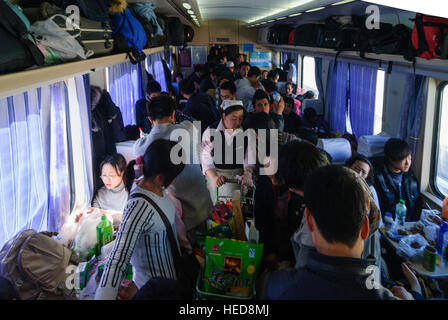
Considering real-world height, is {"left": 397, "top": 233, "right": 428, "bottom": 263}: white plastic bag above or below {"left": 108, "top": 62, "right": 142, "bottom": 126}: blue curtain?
below

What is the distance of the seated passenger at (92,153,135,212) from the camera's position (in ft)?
12.9

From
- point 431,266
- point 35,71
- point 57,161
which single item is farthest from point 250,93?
point 35,71

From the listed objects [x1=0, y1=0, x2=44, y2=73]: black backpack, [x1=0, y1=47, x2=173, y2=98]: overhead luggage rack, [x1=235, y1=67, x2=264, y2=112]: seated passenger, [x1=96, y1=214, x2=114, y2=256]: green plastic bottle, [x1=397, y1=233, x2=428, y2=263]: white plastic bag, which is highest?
[x1=0, y1=0, x2=44, y2=73]: black backpack

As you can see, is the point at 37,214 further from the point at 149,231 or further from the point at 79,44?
the point at 149,231

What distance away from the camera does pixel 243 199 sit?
2.66 m

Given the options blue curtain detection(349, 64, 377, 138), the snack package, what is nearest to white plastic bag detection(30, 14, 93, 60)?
the snack package

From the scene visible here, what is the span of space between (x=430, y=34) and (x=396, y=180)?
189 cm

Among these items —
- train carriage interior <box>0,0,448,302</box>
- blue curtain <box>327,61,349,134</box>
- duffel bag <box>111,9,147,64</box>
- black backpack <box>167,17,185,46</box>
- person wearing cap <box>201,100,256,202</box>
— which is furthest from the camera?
black backpack <box>167,17,185,46</box>

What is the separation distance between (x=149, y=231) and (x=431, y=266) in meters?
2.74

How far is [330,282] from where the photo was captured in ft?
4.11

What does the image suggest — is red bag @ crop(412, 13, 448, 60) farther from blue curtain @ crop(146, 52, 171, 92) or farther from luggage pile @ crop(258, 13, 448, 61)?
blue curtain @ crop(146, 52, 171, 92)

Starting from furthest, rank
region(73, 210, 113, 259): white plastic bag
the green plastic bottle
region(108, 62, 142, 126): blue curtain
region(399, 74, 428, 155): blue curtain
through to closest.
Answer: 1. region(108, 62, 142, 126): blue curtain
2. region(399, 74, 428, 155): blue curtain
3. the green plastic bottle
4. region(73, 210, 113, 259): white plastic bag

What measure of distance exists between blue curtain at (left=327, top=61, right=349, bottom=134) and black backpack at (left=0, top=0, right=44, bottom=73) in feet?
24.0

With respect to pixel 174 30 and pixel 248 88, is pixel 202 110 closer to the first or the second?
pixel 248 88
